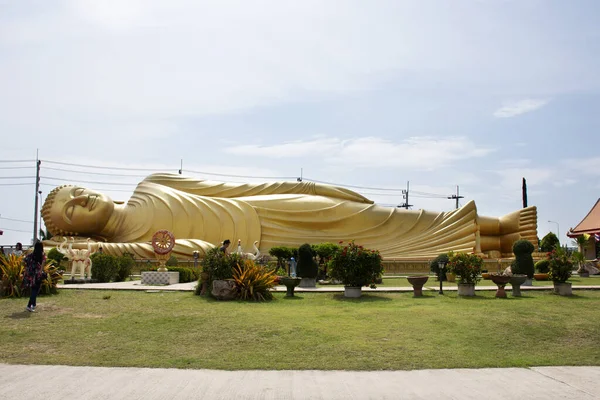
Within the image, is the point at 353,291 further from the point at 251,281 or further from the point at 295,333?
the point at 295,333

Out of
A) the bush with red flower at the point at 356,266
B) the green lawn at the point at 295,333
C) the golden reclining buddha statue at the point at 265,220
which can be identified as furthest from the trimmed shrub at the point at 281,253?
the green lawn at the point at 295,333

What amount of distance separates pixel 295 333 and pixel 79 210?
1590 centimetres

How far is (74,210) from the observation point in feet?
68.6

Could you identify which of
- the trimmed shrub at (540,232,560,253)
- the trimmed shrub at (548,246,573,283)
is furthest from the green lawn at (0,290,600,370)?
the trimmed shrub at (540,232,560,253)

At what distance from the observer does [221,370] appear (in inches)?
223

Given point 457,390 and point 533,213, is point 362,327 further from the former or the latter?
point 533,213

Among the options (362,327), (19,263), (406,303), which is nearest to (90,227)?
(19,263)

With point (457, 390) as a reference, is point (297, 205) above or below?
above

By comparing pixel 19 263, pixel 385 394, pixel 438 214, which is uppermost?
pixel 438 214

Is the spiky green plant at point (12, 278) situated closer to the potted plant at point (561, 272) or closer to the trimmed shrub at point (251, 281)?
the trimmed shrub at point (251, 281)

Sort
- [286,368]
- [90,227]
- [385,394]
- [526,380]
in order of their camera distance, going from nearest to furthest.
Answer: [385,394] < [526,380] < [286,368] < [90,227]

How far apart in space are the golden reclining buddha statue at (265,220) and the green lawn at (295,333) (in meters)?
10.4

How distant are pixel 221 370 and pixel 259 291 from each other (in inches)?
205

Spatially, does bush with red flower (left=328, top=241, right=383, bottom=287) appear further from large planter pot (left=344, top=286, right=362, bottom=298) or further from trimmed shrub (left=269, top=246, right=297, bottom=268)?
trimmed shrub (left=269, top=246, right=297, bottom=268)
